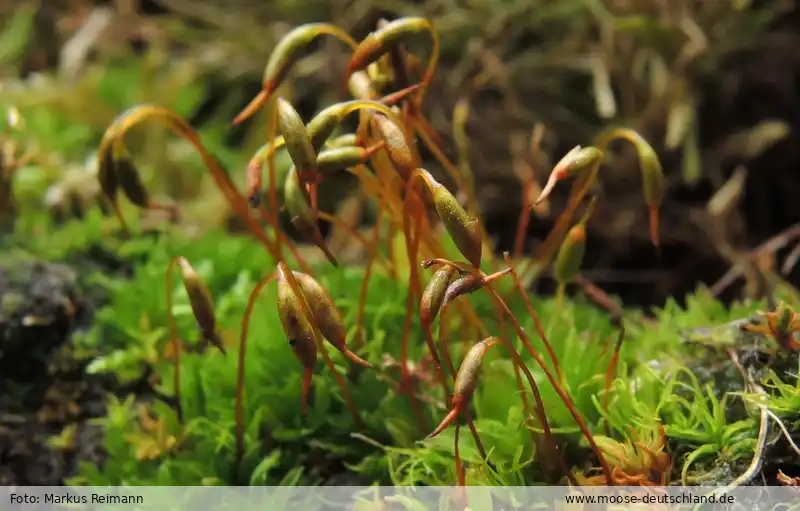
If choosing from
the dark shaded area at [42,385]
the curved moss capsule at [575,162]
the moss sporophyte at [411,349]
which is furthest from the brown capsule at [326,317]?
the dark shaded area at [42,385]

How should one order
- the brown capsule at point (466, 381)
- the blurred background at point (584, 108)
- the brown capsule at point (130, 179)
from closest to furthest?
the brown capsule at point (466, 381), the brown capsule at point (130, 179), the blurred background at point (584, 108)

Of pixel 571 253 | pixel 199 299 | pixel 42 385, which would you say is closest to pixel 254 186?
pixel 199 299

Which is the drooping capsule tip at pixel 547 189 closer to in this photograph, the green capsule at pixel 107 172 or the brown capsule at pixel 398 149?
the brown capsule at pixel 398 149

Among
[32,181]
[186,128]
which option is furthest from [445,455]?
[32,181]

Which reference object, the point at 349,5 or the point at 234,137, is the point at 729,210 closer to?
the point at 349,5

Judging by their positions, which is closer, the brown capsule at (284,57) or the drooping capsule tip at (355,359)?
the drooping capsule tip at (355,359)

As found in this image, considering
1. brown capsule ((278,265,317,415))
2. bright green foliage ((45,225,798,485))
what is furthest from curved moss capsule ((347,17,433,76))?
bright green foliage ((45,225,798,485))

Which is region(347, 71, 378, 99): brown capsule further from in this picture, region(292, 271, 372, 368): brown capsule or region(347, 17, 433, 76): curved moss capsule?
region(292, 271, 372, 368): brown capsule
